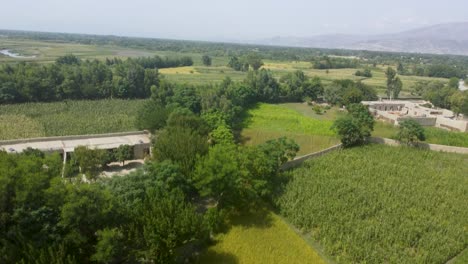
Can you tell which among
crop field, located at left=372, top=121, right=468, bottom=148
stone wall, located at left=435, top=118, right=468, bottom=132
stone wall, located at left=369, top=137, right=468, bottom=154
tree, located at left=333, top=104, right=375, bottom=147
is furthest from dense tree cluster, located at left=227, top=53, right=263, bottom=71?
stone wall, located at left=369, top=137, right=468, bottom=154

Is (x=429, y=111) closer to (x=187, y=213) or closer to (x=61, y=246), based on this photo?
(x=187, y=213)

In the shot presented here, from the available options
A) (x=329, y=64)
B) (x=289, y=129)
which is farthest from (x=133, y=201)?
(x=329, y=64)

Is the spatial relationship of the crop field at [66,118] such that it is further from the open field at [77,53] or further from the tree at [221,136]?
the open field at [77,53]

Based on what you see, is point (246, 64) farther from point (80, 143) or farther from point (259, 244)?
point (259, 244)

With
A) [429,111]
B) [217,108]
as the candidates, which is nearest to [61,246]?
[217,108]

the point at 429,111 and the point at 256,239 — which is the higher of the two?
the point at 429,111

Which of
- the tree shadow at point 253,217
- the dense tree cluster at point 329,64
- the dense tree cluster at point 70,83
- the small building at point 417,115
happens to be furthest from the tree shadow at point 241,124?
the dense tree cluster at point 329,64

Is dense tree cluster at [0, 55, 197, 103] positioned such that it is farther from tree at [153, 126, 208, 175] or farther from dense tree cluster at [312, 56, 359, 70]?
dense tree cluster at [312, 56, 359, 70]

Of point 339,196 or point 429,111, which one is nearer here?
point 339,196
